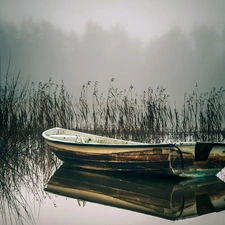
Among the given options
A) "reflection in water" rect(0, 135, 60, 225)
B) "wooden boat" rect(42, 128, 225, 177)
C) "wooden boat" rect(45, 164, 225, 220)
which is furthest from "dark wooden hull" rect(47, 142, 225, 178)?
"reflection in water" rect(0, 135, 60, 225)

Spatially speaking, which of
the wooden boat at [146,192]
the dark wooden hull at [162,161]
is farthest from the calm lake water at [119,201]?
the dark wooden hull at [162,161]

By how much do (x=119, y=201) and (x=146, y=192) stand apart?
460 mm

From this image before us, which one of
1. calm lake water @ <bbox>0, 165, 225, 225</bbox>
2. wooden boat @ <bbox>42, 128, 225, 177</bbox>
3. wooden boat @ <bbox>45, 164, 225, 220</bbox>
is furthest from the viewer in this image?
wooden boat @ <bbox>42, 128, 225, 177</bbox>

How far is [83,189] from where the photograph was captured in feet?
12.5

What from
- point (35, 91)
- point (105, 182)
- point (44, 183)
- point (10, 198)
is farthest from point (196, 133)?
point (10, 198)

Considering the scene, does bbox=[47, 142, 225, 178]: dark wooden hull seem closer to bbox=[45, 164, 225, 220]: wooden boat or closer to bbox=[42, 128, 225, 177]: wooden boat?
bbox=[42, 128, 225, 177]: wooden boat

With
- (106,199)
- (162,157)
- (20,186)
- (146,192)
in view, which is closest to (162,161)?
(162,157)

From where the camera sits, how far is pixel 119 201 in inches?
127

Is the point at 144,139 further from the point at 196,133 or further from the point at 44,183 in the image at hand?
the point at 44,183

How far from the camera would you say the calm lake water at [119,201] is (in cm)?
271

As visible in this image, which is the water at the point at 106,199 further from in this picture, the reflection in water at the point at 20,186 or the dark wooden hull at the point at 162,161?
the dark wooden hull at the point at 162,161

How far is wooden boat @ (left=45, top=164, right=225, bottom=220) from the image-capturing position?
298 centimetres

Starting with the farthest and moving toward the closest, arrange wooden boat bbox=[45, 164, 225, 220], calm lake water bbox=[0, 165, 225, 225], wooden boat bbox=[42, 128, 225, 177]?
wooden boat bbox=[42, 128, 225, 177]
wooden boat bbox=[45, 164, 225, 220]
calm lake water bbox=[0, 165, 225, 225]

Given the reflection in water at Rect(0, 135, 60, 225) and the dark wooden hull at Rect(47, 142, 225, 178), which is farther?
the dark wooden hull at Rect(47, 142, 225, 178)
